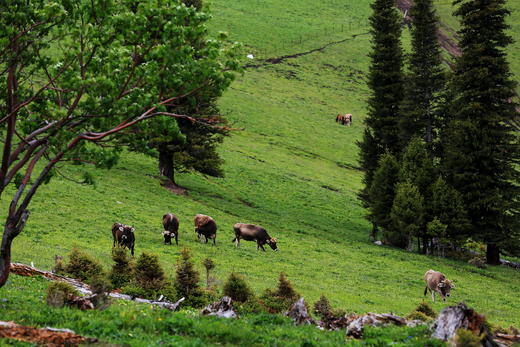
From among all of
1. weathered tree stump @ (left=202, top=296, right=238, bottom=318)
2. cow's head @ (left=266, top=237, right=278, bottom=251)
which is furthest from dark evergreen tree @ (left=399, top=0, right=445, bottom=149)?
weathered tree stump @ (left=202, top=296, right=238, bottom=318)

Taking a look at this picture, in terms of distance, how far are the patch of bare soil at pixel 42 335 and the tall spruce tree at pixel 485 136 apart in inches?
1479

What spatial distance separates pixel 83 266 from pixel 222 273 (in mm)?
7524

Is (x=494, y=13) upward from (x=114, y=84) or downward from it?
upward

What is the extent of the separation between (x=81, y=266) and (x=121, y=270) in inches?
64.9

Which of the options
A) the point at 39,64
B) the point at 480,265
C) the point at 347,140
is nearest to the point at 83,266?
the point at 39,64

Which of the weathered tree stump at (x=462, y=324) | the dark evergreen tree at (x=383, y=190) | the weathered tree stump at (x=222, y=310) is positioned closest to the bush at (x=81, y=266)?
the weathered tree stump at (x=222, y=310)

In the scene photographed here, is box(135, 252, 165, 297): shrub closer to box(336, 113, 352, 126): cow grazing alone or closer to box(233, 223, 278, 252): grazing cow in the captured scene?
box(233, 223, 278, 252): grazing cow

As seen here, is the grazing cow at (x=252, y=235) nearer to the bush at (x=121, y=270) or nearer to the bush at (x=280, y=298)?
the bush at (x=121, y=270)

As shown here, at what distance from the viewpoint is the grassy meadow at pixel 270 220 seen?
24188 mm

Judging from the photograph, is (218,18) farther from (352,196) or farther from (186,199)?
(186,199)

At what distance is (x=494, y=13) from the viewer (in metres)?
42.8

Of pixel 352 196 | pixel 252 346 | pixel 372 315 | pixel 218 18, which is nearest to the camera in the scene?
pixel 252 346

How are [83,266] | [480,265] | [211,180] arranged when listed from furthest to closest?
[211,180]
[480,265]
[83,266]

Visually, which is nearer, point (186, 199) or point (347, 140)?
point (186, 199)
